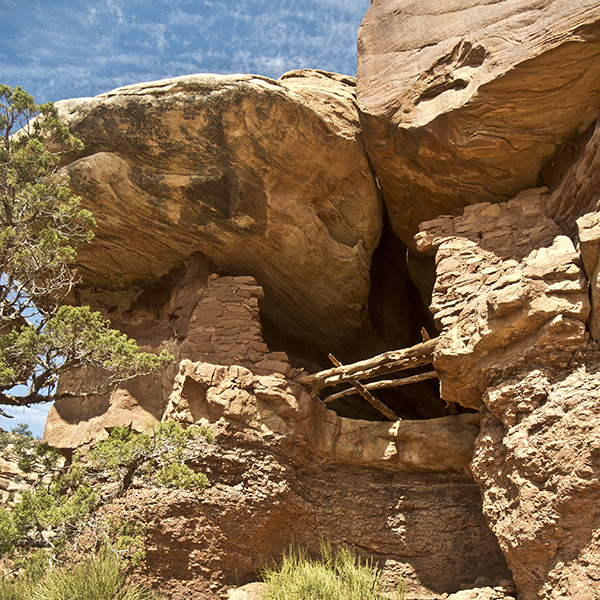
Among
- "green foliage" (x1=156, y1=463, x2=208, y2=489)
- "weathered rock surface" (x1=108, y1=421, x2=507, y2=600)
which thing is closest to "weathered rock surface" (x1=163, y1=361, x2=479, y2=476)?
"weathered rock surface" (x1=108, y1=421, x2=507, y2=600)

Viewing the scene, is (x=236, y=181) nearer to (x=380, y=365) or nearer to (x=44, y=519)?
(x=380, y=365)

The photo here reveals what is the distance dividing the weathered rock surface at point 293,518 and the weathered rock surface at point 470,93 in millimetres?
3526

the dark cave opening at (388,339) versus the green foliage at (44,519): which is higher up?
the dark cave opening at (388,339)

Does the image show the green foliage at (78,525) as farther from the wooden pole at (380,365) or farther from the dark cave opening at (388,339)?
the dark cave opening at (388,339)

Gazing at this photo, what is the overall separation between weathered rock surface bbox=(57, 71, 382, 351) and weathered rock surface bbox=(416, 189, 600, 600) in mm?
1938

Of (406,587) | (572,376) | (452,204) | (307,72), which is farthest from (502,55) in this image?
(406,587)

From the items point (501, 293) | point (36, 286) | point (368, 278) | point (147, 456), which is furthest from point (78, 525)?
point (368, 278)

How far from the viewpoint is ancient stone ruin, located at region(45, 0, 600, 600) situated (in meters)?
4.99

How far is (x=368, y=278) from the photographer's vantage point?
7.99 metres

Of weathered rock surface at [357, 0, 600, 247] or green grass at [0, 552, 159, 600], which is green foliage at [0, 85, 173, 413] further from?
weathered rock surface at [357, 0, 600, 247]

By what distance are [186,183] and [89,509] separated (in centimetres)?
400

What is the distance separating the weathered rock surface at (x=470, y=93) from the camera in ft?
18.1

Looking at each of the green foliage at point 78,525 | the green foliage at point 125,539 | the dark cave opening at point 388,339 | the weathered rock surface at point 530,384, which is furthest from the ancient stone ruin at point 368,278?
the green foliage at point 78,525

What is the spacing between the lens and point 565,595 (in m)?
4.26
